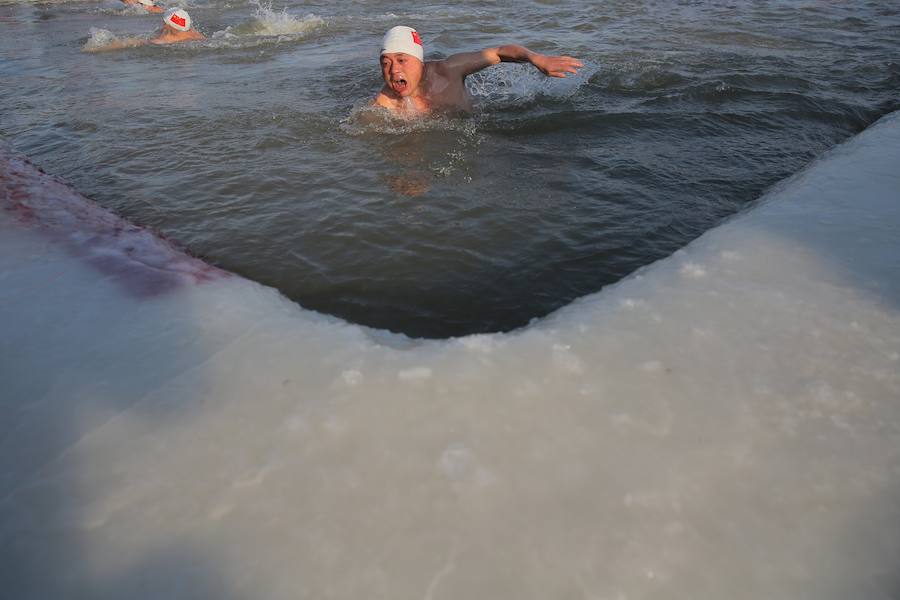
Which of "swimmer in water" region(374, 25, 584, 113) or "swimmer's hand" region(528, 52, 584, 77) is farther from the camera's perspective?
"swimmer in water" region(374, 25, 584, 113)

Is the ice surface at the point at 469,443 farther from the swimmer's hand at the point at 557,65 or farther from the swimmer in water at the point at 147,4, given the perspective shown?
the swimmer in water at the point at 147,4

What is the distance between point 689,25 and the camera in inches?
350

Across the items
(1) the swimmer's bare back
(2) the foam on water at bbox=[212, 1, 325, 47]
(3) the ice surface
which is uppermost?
(2) the foam on water at bbox=[212, 1, 325, 47]

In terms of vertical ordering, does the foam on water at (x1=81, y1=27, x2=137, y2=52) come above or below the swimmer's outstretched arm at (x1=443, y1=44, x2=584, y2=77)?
below

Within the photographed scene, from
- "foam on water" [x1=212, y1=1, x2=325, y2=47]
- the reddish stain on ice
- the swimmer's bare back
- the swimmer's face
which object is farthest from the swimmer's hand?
the swimmer's bare back

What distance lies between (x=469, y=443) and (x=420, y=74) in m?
4.44

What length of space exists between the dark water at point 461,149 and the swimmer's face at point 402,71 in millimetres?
342

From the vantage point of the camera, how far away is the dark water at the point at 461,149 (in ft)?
Answer: 11.0

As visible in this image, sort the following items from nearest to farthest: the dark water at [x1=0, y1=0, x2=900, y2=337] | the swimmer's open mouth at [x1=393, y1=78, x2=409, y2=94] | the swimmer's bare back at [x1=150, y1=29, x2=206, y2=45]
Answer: the dark water at [x1=0, y1=0, x2=900, y2=337]
the swimmer's open mouth at [x1=393, y1=78, x2=409, y2=94]
the swimmer's bare back at [x1=150, y1=29, x2=206, y2=45]

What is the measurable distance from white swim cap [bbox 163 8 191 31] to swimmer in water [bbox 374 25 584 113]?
6328 mm

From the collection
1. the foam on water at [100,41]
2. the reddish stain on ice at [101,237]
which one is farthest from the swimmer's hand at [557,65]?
the foam on water at [100,41]

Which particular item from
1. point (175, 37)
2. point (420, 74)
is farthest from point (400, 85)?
point (175, 37)

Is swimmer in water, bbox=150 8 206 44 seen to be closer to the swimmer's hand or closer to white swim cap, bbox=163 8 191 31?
white swim cap, bbox=163 8 191 31

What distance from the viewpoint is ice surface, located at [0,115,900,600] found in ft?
5.08
